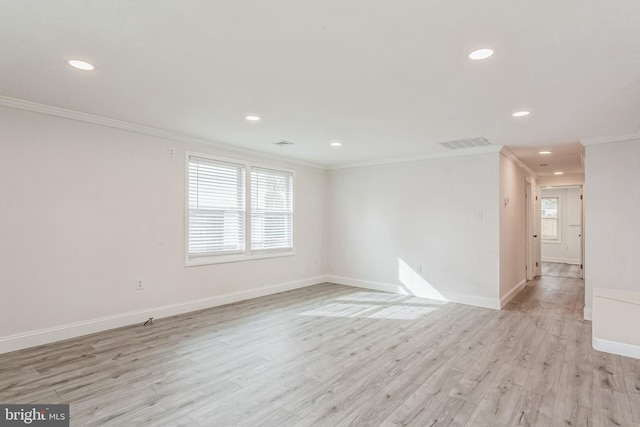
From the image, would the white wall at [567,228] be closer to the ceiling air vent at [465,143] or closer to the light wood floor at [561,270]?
the light wood floor at [561,270]

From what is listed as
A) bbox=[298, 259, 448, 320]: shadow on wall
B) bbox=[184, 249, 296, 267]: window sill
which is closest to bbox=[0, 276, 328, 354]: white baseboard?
bbox=[184, 249, 296, 267]: window sill

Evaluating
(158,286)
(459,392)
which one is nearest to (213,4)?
(459,392)

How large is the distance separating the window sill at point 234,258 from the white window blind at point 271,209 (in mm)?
102

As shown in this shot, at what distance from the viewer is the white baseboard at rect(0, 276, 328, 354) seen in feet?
10.7

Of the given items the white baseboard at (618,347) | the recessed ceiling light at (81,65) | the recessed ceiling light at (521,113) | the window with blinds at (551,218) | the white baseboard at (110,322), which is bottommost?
the white baseboard at (110,322)

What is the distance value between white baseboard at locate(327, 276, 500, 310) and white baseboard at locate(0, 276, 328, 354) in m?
1.74

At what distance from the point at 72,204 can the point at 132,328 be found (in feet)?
5.17

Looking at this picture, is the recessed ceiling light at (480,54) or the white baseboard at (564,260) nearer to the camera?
the recessed ceiling light at (480,54)

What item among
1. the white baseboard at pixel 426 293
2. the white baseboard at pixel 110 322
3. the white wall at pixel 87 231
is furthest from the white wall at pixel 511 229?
the white wall at pixel 87 231

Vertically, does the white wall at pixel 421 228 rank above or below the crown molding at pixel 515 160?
below

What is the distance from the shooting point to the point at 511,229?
221 inches

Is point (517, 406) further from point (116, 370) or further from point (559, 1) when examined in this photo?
point (116, 370)

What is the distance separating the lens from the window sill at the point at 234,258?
4.68m

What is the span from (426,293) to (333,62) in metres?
4.42
